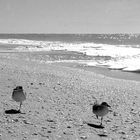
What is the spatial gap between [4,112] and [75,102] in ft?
8.83

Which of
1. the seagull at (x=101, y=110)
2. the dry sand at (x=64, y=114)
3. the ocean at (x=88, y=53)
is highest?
the ocean at (x=88, y=53)

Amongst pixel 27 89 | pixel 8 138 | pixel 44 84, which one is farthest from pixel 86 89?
pixel 8 138

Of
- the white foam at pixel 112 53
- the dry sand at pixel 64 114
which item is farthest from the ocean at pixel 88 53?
the dry sand at pixel 64 114

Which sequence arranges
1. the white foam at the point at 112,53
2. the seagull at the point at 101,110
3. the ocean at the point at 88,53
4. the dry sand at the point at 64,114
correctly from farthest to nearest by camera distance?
the ocean at the point at 88,53 < the white foam at the point at 112,53 < the seagull at the point at 101,110 < the dry sand at the point at 64,114

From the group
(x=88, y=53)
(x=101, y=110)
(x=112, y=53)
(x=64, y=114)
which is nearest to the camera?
(x=101, y=110)

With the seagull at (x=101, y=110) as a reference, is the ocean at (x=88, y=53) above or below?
above

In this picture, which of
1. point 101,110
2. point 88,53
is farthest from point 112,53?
point 101,110

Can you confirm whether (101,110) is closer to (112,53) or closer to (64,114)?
(64,114)

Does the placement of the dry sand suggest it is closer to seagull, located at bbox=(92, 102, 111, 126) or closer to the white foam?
seagull, located at bbox=(92, 102, 111, 126)

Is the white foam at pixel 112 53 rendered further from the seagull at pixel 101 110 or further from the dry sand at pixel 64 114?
the seagull at pixel 101 110

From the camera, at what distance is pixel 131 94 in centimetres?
1310

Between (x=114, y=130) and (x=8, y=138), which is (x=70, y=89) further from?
(x=8, y=138)

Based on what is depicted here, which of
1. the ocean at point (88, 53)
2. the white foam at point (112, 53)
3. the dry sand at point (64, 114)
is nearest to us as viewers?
the dry sand at point (64, 114)

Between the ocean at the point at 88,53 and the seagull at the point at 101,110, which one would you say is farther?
the ocean at the point at 88,53
